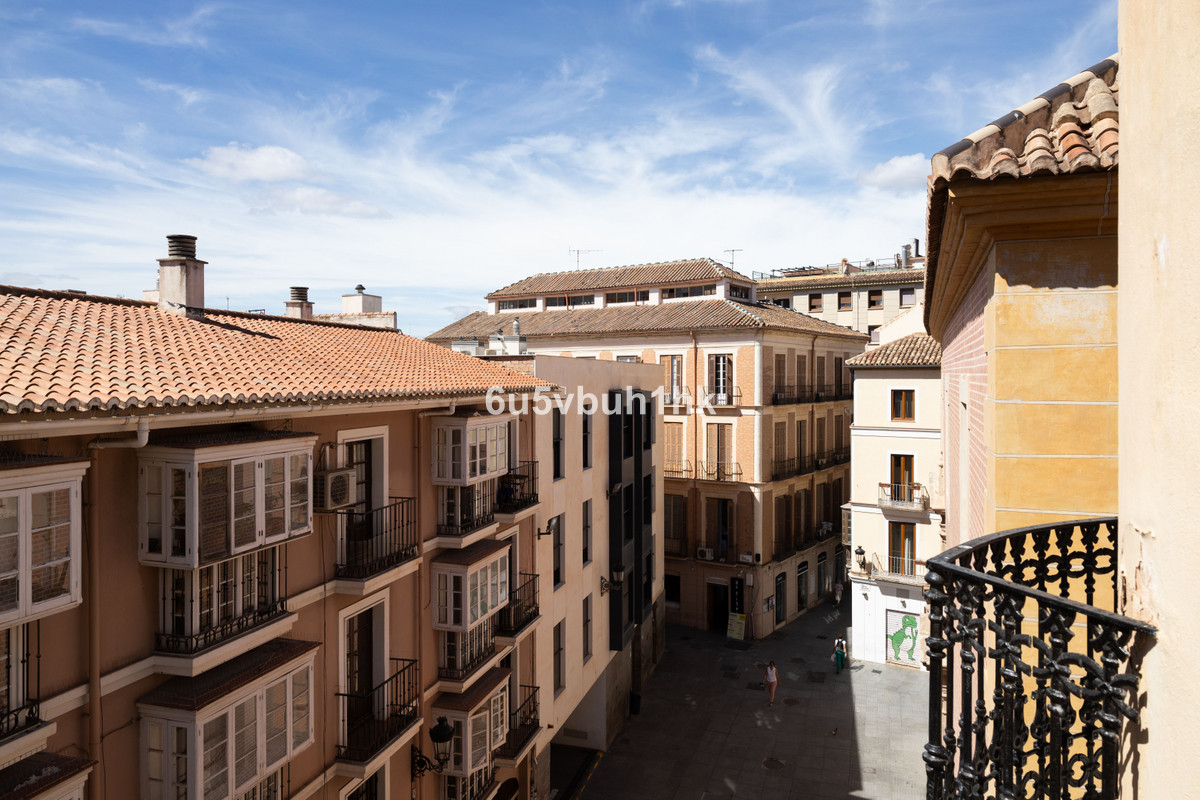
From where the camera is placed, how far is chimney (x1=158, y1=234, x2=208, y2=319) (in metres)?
12.5

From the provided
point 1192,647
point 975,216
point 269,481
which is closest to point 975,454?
point 975,216

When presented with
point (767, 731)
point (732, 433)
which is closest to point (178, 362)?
point (767, 731)

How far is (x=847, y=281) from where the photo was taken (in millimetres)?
46875

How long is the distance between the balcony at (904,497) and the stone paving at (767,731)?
20.4 ft

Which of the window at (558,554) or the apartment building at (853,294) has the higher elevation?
the apartment building at (853,294)

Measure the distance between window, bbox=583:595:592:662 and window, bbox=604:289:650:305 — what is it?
20216 mm

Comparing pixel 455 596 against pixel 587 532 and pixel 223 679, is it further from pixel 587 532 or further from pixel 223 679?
pixel 587 532

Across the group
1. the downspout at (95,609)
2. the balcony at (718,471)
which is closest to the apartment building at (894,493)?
the balcony at (718,471)

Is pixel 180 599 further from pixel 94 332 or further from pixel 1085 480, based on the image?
pixel 1085 480

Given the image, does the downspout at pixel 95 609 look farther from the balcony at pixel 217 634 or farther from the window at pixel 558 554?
the window at pixel 558 554

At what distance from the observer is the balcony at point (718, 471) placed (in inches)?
1291

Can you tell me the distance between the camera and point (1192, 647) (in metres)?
2.30

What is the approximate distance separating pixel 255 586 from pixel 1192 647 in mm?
8832

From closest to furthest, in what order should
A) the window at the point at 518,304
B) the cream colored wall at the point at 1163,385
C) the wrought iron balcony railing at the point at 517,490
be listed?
the cream colored wall at the point at 1163,385 → the wrought iron balcony railing at the point at 517,490 → the window at the point at 518,304
